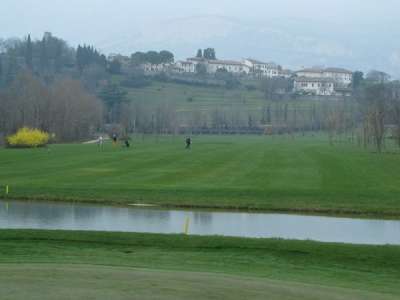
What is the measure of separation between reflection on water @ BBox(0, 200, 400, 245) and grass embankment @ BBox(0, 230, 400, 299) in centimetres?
612

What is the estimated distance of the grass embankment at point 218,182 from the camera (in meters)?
40.3

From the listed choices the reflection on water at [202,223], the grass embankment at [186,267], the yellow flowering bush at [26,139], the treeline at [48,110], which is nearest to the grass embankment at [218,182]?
the reflection on water at [202,223]

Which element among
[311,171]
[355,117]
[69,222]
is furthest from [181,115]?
[69,222]

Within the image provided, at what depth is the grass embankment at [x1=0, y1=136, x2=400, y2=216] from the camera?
40288 mm

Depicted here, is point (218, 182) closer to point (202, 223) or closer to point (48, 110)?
point (202, 223)

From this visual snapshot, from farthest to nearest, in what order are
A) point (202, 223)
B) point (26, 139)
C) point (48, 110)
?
1. point (48, 110)
2. point (26, 139)
3. point (202, 223)

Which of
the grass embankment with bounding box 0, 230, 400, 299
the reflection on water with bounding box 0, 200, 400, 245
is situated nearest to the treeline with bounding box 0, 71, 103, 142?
the reflection on water with bounding box 0, 200, 400, 245

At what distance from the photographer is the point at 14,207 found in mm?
38938

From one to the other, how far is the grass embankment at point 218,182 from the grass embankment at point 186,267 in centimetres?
1558

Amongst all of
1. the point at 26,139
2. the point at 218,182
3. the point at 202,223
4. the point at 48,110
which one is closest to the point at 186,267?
the point at 202,223

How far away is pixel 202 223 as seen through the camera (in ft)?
111

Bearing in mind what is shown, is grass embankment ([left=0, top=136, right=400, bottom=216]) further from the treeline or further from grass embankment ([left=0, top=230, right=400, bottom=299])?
the treeline

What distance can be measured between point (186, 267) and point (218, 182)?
30.7 m

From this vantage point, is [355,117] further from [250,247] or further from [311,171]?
[250,247]
